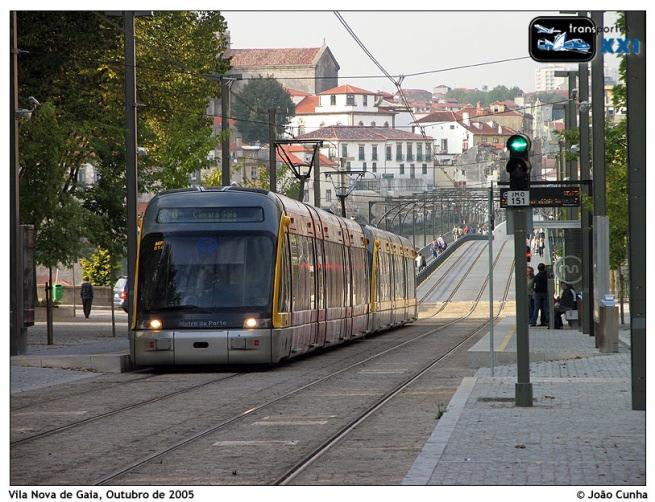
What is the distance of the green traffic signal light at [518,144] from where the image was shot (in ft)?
56.1

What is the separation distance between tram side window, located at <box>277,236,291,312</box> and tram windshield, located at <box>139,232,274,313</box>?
1.36 feet

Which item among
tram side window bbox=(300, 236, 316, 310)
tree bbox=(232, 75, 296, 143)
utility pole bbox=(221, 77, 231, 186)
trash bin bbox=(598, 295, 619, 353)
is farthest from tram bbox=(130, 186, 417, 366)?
A: tree bbox=(232, 75, 296, 143)

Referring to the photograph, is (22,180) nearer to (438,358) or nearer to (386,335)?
(438,358)

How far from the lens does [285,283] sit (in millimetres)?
26000

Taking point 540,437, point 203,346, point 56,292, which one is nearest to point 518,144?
point 540,437

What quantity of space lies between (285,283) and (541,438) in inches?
490

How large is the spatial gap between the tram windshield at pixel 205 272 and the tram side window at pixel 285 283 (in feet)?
1.36

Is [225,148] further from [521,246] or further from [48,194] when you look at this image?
[521,246]

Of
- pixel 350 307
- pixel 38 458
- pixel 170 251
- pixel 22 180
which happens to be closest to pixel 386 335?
pixel 350 307

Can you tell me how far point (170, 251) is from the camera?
25.1 metres

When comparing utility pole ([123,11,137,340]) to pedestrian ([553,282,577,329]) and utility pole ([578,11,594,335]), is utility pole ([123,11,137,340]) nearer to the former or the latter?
utility pole ([578,11,594,335])

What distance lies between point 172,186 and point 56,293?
82.5ft

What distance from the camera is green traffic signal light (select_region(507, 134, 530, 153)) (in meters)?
17.1

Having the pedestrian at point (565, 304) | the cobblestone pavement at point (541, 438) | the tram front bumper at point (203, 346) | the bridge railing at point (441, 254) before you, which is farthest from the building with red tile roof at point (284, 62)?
the cobblestone pavement at point (541, 438)
